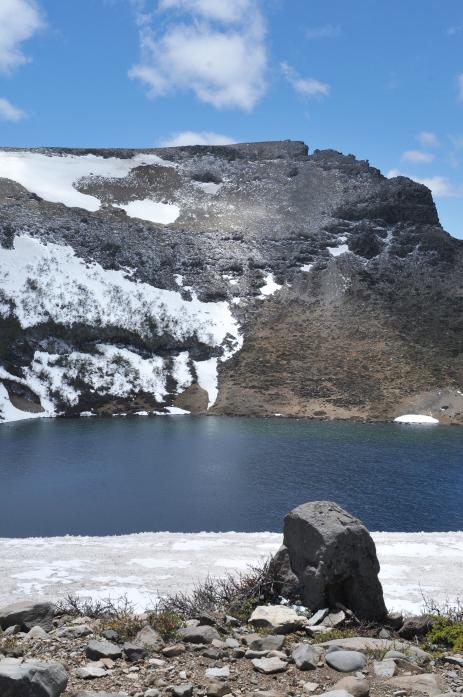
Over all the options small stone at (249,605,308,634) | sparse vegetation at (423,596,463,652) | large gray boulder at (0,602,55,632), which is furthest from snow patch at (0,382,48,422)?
sparse vegetation at (423,596,463,652)

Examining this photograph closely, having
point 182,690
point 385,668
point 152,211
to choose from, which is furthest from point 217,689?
point 152,211

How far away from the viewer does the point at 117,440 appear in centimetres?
7750

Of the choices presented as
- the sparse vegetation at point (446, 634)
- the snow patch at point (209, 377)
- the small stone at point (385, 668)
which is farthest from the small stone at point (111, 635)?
the snow patch at point (209, 377)

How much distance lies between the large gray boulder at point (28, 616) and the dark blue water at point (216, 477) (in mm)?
27882

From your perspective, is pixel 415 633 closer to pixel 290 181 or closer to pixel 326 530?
pixel 326 530

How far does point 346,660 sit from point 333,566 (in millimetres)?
4379

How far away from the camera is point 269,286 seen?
450 ft

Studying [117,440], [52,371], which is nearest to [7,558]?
[117,440]

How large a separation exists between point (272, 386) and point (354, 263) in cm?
4511

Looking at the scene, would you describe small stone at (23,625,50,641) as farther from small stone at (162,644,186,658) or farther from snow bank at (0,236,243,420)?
snow bank at (0,236,243,420)

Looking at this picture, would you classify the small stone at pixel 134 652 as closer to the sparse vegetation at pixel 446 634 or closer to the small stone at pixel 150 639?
the small stone at pixel 150 639

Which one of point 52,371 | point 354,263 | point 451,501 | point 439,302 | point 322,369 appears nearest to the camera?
point 451,501

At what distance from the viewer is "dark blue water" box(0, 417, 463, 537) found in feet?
145

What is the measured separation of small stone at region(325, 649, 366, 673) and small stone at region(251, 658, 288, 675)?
80 centimetres
